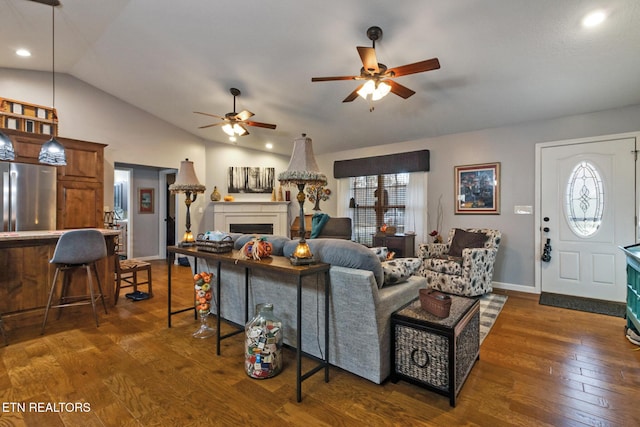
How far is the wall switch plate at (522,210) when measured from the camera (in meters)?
4.26

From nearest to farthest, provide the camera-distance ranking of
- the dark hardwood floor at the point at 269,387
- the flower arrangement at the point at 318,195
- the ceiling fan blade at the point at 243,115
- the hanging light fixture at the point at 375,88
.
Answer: the dark hardwood floor at the point at 269,387
the hanging light fixture at the point at 375,88
the ceiling fan blade at the point at 243,115
the flower arrangement at the point at 318,195

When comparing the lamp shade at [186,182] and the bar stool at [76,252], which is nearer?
the bar stool at [76,252]

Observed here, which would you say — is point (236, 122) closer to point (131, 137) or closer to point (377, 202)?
point (131, 137)

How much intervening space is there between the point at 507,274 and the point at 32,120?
24.3ft

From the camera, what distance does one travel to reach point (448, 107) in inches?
162

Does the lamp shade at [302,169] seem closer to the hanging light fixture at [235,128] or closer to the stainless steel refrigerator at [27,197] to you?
the hanging light fixture at [235,128]

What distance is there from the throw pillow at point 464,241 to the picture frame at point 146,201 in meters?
6.62

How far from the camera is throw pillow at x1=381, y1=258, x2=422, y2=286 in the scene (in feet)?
7.26

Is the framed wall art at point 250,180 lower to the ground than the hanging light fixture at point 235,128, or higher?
lower

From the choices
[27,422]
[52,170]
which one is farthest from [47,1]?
[27,422]

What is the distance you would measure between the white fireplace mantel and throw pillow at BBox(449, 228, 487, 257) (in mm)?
3776

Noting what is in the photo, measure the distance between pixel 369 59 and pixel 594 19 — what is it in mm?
1830

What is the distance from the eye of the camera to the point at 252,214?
6836 mm

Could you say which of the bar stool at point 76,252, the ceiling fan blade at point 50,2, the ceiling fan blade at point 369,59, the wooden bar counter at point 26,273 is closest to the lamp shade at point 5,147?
the wooden bar counter at point 26,273
